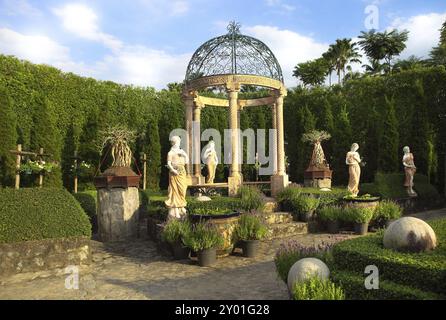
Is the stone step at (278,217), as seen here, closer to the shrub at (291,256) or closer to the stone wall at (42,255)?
the shrub at (291,256)

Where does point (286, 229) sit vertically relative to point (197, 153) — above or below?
below

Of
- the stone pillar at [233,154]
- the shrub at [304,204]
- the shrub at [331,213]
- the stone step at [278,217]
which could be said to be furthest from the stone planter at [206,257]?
the stone pillar at [233,154]

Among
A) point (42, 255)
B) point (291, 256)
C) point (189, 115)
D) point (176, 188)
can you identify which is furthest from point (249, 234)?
point (189, 115)

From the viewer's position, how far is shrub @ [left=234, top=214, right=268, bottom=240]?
8938mm

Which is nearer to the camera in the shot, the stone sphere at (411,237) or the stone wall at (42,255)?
the stone sphere at (411,237)

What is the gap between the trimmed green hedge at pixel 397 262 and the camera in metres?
4.67

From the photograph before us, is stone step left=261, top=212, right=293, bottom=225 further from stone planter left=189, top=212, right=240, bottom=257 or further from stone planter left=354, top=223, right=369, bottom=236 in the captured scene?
stone planter left=189, top=212, right=240, bottom=257

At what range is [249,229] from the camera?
8984mm

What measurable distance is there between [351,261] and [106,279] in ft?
15.2

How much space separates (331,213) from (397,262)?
6.98m

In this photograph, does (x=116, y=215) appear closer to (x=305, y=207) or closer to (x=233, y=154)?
(x=233, y=154)

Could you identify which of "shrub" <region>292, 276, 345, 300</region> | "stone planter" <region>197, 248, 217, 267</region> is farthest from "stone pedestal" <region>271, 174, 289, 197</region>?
"shrub" <region>292, 276, 345, 300</region>

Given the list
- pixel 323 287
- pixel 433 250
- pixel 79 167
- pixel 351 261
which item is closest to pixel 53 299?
pixel 323 287

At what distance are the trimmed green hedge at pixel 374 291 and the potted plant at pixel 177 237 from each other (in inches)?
157
